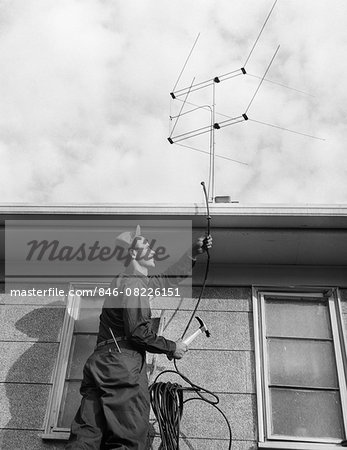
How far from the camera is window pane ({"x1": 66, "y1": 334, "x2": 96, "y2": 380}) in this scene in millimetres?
3877

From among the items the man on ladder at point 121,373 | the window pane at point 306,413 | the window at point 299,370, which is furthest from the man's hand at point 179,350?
the window pane at point 306,413

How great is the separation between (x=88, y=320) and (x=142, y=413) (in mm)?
1273

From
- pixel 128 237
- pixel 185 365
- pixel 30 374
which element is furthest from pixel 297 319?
pixel 30 374

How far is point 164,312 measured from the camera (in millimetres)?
4004

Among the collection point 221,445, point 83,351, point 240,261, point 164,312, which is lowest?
point 221,445

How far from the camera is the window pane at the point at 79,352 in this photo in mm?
3877

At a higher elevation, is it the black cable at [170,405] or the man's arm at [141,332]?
the man's arm at [141,332]

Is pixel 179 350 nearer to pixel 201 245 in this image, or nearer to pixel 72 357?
pixel 201 245

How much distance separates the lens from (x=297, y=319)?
156 inches

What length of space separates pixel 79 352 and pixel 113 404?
111 centimetres

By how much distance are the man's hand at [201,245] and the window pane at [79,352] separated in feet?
3.35

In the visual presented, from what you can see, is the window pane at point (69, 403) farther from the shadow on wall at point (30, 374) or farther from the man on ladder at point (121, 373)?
the man on ladder at point (121, 373)

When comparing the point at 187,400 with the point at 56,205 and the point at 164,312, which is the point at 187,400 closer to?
the point at 164,312

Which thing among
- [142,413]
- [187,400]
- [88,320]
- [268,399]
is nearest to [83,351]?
[88,320]
